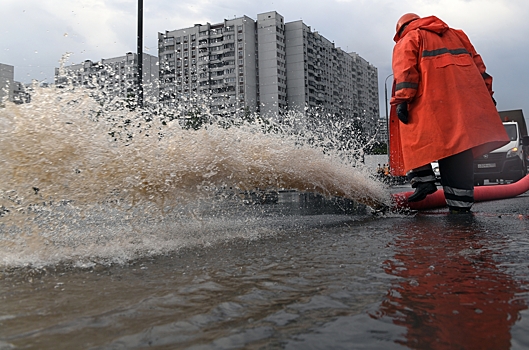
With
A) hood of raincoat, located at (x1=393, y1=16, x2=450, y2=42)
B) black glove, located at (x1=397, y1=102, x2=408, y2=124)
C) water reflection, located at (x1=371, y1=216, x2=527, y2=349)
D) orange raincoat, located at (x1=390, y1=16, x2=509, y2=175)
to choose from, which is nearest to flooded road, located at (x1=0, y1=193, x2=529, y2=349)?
water reflection, located at (x1=371, y1=216, x2=527, y2=349)

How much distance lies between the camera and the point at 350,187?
5000 millimetres

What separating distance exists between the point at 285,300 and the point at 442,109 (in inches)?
154

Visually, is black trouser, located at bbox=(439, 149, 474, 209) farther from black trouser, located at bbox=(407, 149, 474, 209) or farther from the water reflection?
the water reflection

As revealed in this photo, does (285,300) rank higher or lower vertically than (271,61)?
lower

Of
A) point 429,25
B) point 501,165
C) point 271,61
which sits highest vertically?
point 271,61

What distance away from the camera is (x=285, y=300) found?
68.6 inches

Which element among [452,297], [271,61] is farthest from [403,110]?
[271,61]

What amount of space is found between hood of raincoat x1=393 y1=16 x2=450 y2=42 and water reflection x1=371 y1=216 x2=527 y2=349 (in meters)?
3.05

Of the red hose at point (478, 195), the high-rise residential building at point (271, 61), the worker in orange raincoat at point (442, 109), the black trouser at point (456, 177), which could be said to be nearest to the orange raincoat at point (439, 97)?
the worker in orange raincoat at point (442, 109)

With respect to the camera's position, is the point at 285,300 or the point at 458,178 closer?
the point at 285,300

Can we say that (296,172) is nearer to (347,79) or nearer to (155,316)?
(155,316)

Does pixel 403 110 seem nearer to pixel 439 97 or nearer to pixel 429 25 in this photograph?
pixel 439 97

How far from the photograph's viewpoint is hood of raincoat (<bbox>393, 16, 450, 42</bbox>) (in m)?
5.18

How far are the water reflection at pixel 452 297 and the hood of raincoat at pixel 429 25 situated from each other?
9.99 feet
